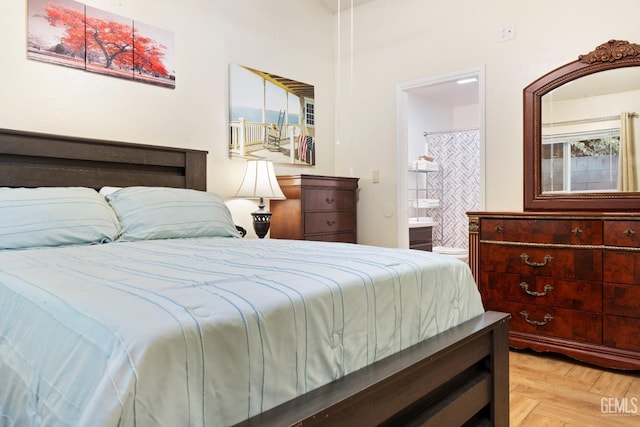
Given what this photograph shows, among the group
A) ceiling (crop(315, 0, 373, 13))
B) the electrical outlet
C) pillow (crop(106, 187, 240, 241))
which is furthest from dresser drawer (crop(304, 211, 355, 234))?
ceiling (crop(315, 0, 373, 13))

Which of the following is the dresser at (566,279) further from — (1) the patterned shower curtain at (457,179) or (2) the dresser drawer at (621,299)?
(1) the patterned shower curtain at (457,179)

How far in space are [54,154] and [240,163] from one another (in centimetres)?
131

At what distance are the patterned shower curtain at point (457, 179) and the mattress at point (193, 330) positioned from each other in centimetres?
449

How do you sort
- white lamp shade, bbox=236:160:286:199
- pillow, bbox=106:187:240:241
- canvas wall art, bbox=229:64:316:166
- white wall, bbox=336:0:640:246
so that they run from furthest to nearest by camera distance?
canvas wall art, bbox=229:64:316:166, white lamp shade, bbox=236:160:286:199, white wall, bbox=336:0:640:246, pillow, bbox=106:187:240:241

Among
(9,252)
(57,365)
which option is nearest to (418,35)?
(9,252)

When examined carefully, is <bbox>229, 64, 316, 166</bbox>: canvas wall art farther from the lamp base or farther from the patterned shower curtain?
the patterned shower curtain

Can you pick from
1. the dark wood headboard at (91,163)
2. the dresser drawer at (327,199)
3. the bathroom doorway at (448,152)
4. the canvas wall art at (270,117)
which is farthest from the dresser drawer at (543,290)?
the bathroom doorway at (448,152)

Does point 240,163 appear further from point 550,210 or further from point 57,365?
point 57,365

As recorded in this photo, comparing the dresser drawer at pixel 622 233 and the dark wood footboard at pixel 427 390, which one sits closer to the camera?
the dark wood footboard at pixel 427 390

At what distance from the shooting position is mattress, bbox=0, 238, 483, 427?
73 centimetres

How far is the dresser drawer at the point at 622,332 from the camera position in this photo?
241 cm

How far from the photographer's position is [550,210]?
9.80ft

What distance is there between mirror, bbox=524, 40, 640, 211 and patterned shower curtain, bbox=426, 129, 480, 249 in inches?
102

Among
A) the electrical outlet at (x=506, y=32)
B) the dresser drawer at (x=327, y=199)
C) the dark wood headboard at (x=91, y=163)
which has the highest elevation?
the electrical outlet at (x=506, y=32)
